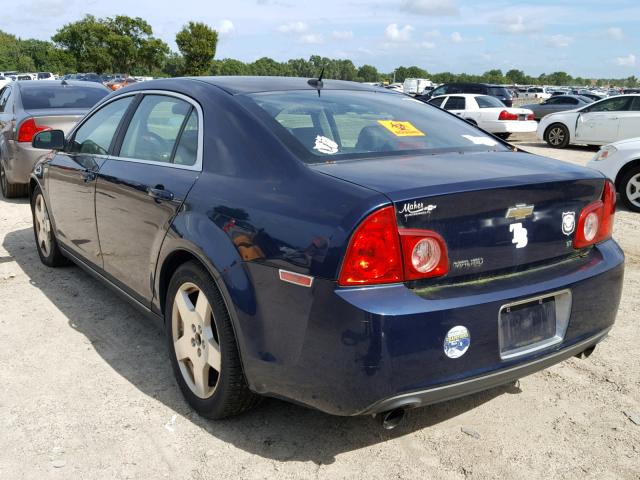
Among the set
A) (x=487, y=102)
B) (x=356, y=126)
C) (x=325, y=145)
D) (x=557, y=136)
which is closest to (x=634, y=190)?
(x=356, y=126)

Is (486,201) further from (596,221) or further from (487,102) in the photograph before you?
(487,102)

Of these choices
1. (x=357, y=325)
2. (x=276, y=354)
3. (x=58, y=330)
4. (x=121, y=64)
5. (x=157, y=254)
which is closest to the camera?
(x=357, y=325)

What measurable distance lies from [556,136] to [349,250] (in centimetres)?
1583

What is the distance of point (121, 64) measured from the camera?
251ft

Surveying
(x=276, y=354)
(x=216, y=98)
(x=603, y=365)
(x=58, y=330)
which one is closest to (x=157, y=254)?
(x=216, y=98)

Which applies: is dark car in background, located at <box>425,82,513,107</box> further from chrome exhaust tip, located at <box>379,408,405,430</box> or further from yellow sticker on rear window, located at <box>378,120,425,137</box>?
chrome exhaust tip, located at <box>379,408,405,430</box>

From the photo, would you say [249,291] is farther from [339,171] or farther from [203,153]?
[203,153]

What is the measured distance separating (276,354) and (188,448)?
0.69 metres

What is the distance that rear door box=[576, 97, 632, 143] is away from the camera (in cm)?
1516

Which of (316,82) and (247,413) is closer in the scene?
(247,413)

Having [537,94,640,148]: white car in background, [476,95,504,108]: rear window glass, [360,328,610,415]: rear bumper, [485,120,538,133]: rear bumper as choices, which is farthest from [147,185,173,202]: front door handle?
[476,95,504,108]: rear window glass

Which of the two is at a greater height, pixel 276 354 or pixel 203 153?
pixel 203 153

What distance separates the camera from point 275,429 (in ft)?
9.82

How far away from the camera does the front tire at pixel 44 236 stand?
5.23m
